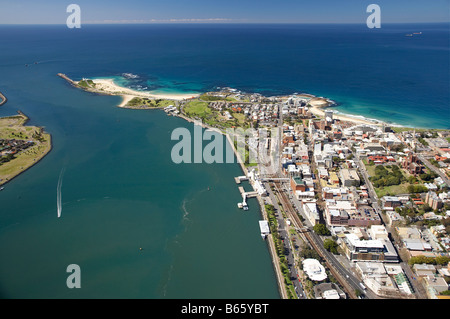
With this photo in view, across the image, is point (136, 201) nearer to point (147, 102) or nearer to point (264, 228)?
point (264, 228)

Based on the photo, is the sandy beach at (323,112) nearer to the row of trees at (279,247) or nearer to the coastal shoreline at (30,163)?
the row of trees at (279,247)

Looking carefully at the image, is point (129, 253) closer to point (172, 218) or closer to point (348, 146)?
point (172, 218)

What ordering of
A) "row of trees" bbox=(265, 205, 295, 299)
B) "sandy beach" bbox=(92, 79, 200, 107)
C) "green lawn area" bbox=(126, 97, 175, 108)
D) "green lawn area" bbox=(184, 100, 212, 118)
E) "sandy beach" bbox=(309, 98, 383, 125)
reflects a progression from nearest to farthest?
"row of trees" bbox=(265, 205, 295, 299), "sandy beach" bbox=(309, 98, 383, 125), "green lawn area" bbox=(184, 100, 212, 118), "green lawn area" bbox=(126, 97, 175, 108), "sandy beach" bbox=(92, 79, 200, 107)

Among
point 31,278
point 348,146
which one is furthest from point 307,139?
point 31,278

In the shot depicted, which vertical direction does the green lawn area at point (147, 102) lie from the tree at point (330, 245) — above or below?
above

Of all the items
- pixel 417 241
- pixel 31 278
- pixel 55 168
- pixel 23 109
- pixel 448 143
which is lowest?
pixel 31 278

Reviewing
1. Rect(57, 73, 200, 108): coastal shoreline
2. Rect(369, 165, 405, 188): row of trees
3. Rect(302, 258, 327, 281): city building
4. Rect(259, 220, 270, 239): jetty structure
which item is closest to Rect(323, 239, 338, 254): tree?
Rect(302, 258, 327, 281): city building

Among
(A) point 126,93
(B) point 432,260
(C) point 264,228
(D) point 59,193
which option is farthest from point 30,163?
(B) point 432,260

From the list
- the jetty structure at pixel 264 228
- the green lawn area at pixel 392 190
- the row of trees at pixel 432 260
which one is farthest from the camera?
the green lawn area at pixel 392 190

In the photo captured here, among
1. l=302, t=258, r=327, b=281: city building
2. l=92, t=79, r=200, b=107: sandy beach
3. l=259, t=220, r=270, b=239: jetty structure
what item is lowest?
l=302, t=258, r=327, b=281: city building

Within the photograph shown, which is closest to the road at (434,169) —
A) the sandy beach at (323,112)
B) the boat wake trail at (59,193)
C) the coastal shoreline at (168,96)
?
the coastal shoreline at (168,96)

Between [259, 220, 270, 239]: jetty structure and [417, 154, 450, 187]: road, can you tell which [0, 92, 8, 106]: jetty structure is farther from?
[417, 154, 450, 187]: road
